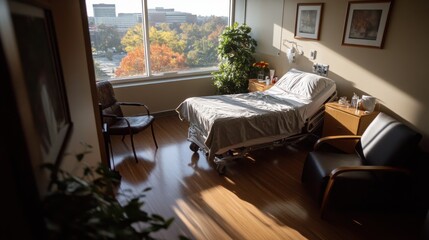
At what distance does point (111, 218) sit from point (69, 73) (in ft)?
2.59

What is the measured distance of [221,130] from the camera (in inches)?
118

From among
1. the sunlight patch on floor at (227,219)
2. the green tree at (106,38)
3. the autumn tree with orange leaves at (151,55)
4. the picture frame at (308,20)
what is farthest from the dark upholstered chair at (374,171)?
the green tree at (106,38)

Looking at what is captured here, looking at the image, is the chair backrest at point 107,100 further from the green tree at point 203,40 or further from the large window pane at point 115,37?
the green tree at point 203,40

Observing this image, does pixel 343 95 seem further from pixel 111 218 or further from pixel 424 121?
pixel 111 218

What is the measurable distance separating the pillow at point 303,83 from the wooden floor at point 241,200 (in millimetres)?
825

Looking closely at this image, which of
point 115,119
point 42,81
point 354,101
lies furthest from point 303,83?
point 42,81

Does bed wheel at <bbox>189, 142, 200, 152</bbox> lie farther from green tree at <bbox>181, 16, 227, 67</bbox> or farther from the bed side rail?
green tree at <bbox>181, 16, 227, 67</bbox>

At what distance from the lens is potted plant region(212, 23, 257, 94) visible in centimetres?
482

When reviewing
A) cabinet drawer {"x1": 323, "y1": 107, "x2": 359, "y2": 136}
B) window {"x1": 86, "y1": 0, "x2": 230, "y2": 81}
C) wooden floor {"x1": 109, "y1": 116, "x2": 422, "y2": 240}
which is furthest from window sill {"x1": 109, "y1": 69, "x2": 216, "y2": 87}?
cabinet drawer {"x1": 323, "y1": 107, "x2": 359, "y2": 136}

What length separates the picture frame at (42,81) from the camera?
0.68 m

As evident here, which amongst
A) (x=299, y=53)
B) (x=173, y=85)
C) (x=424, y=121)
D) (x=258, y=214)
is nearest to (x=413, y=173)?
(x=424, y=121)

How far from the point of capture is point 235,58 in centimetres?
485

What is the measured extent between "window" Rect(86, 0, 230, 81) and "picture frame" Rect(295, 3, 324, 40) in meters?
1.63

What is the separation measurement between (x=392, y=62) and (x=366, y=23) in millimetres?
585
